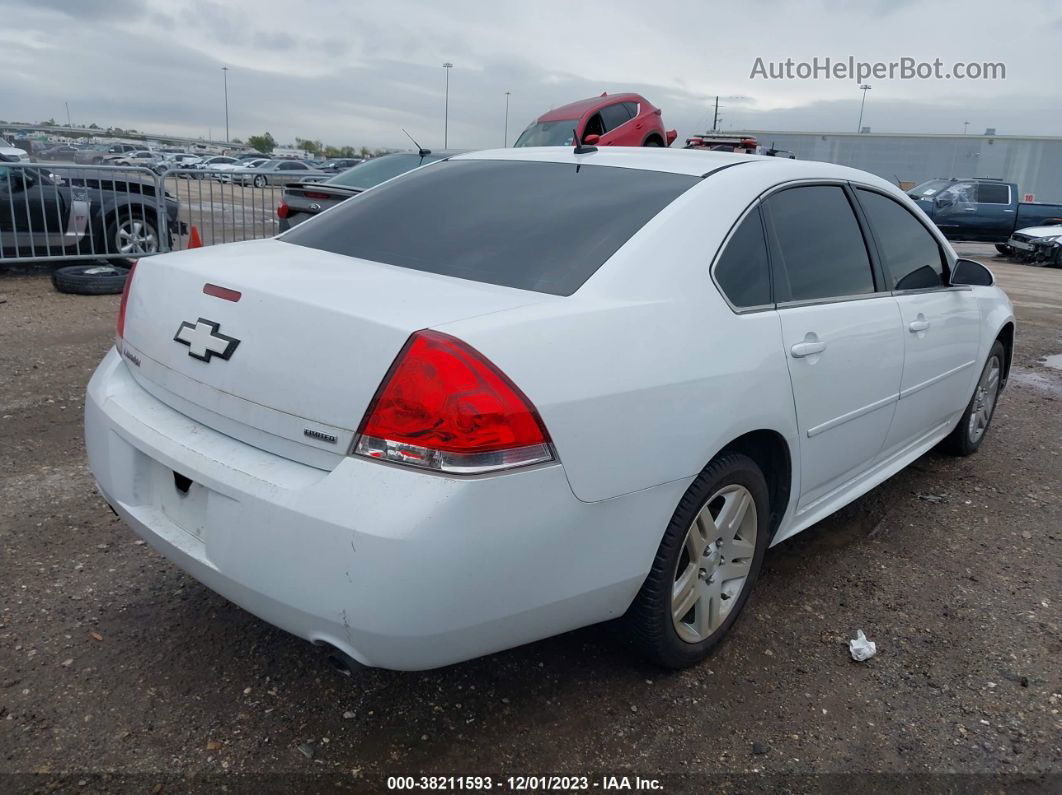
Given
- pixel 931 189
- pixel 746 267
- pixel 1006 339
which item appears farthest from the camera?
pixel 931 189

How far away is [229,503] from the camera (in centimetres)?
211

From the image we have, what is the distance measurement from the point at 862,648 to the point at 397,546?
6.05 ft

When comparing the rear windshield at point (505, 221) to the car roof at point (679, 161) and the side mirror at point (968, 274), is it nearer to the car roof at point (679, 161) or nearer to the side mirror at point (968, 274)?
the car roof at point (679, 161)

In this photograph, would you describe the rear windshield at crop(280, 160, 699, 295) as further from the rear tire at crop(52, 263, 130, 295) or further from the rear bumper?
the rear tire at crop(52, 263, 130, 295)

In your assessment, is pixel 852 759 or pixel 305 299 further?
pixel 852 759

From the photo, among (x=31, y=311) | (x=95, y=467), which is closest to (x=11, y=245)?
(x=31, y=311)

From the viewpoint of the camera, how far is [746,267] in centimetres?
275

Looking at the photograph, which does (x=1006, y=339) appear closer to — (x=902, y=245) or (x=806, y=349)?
(x=902, y=245)

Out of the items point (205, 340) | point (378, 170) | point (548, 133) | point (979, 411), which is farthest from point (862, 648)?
point (548, 133)

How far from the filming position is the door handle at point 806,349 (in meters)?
2.78

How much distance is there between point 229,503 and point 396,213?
1.33 metres

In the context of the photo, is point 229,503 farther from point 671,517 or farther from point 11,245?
point 11,245

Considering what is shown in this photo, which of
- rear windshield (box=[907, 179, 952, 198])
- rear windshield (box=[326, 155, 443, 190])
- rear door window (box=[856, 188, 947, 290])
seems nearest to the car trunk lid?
rear door window (box=[856, 188, 947, 290])

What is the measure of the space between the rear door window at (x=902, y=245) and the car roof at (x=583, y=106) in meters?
9.18
